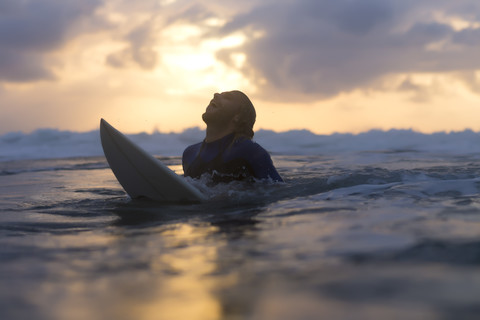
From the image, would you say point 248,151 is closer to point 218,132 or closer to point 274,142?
point 218,132

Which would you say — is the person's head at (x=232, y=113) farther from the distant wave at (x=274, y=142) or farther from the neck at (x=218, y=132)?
the distant wave at (x=274, y=142)

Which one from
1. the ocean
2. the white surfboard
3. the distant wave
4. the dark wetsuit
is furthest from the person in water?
the distant wave

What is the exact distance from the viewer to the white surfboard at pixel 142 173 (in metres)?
3.80

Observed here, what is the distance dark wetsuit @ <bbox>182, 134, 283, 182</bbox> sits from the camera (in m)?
3.96

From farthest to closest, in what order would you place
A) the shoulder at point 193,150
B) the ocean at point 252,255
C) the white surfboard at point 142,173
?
the shoulder at point 193,150 < the white surfboard at point 142,173 < the ocean at point 252,255

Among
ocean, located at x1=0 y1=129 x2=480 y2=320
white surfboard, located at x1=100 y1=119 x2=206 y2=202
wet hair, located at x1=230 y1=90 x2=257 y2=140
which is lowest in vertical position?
ocean, located at x1=0 y1=129 x2=480 y2=320

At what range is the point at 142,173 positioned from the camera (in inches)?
154

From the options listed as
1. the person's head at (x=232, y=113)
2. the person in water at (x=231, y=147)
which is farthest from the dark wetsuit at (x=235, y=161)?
the person's head at (x=232, y=113)

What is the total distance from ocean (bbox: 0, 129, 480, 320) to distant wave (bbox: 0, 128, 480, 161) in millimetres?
13126

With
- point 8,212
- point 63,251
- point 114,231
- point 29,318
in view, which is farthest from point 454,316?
point 8,212

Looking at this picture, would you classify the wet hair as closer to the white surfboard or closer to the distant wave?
the white surfboard

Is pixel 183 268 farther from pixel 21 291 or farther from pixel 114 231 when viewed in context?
pixel 114 231

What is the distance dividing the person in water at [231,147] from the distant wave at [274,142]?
12474 mm

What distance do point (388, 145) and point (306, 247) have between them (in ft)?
56.3
